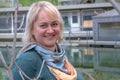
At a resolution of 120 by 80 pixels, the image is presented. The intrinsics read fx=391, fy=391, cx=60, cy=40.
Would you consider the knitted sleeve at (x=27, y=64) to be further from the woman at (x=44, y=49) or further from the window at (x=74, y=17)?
the window at (x=74, y=17)

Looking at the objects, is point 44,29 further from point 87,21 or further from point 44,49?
point 87,21

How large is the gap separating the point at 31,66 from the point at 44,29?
0.34 ft

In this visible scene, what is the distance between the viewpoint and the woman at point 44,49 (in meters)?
0.92

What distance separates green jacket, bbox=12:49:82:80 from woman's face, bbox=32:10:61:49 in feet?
0.13

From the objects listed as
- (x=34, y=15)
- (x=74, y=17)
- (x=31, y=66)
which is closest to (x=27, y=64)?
(x=31, y=66)

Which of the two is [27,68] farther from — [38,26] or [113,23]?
[113,23]

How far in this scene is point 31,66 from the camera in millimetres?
914

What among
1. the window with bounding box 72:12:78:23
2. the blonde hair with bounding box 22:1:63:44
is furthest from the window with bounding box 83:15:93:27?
the blonde hair with bounding box 22:1:63:44

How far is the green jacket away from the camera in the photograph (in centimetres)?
91

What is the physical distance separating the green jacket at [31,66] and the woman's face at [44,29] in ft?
0.13

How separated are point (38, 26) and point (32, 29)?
0.03 meters

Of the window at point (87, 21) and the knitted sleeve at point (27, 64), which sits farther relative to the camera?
the window at point (87, 21)

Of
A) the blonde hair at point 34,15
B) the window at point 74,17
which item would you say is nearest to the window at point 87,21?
the window at point 74,17

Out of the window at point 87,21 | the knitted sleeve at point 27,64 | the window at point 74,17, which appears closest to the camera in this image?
the knitted sleeve at point 27,64
